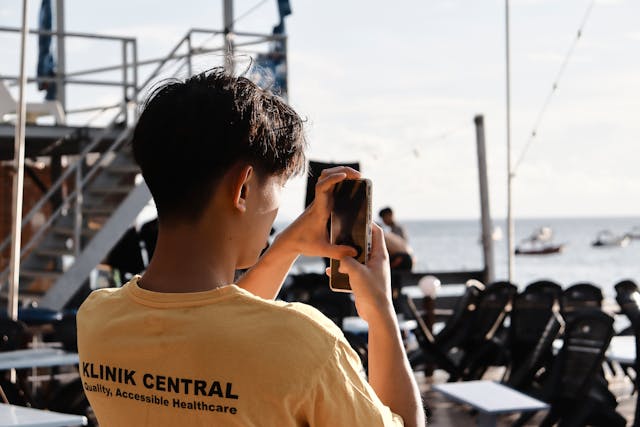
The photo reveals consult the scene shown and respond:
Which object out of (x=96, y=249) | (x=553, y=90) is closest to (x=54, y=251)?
(x=96, y=249)

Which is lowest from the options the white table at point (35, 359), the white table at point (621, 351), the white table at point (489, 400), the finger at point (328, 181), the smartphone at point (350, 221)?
the white table at point (621, 351)

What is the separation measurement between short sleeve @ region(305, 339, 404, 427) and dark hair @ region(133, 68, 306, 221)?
270 mm

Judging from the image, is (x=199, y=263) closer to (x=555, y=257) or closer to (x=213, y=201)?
(x=213, y=201)

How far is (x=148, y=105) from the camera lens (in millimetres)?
1323

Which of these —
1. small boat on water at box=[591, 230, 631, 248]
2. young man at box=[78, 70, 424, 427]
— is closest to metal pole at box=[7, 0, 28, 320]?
young man at box=[78, 70, 424, 427]

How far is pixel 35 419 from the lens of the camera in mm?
3875

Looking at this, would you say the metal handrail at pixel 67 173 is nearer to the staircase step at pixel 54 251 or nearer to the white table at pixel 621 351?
the staircase step at pixel 54 251

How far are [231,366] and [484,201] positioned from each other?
11660 mm

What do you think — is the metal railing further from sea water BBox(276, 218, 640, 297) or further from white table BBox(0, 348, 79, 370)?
sea water BBox(276, 218, 640, 297)

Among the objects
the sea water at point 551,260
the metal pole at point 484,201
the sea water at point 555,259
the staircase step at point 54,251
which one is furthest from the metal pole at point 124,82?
the sea water at point 555,259

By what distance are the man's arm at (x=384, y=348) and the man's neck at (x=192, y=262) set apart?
0.57ft

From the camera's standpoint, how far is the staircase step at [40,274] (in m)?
10.6

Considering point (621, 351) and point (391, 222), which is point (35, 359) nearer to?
point (621, 351)

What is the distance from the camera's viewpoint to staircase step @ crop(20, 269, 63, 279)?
10594 millimetres
